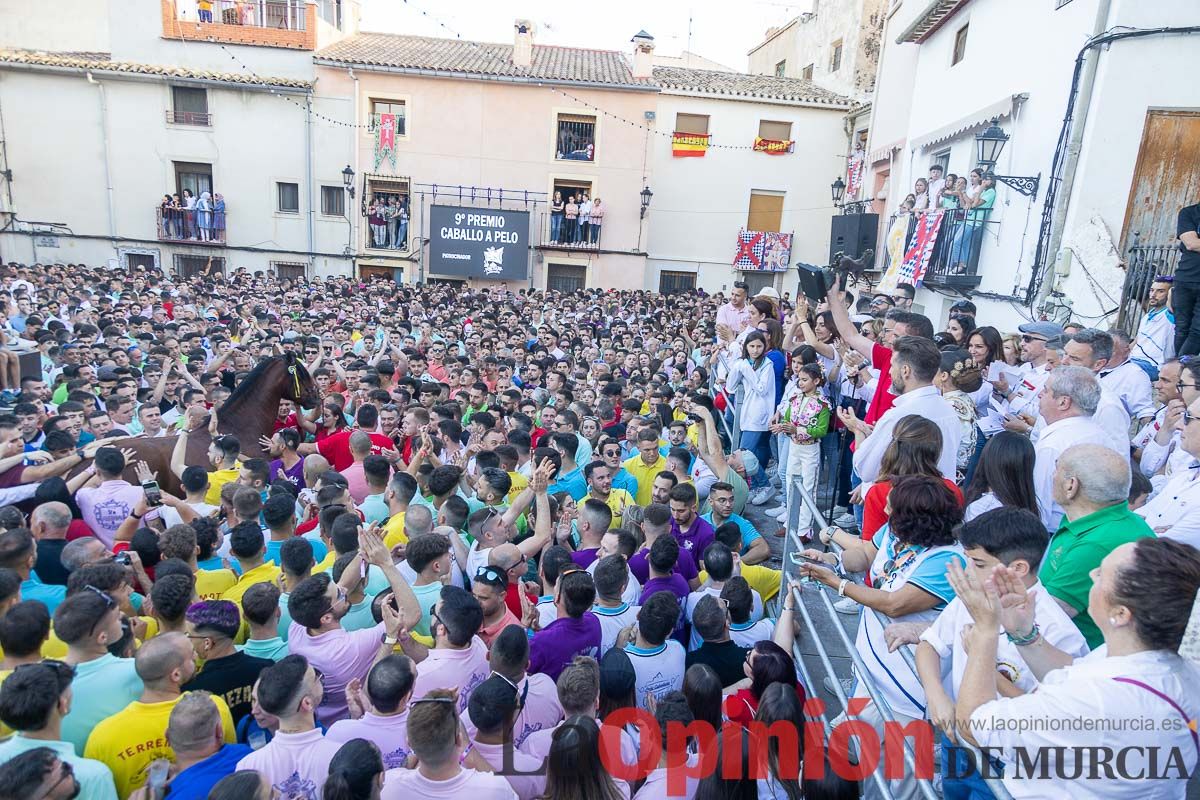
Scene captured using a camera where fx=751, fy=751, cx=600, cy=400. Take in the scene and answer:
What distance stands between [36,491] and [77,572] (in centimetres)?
196

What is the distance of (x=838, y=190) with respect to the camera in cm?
2219

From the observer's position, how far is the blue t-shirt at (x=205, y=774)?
8.46 feet

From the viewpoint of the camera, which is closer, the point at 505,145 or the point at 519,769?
the point at 519,769

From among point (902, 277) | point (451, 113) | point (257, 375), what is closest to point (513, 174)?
point (451, 113)

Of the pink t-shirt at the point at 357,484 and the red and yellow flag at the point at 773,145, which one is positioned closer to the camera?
the pink t-shirt at the point at 357,484

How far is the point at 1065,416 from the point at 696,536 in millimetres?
2258

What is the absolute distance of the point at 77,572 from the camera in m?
3.53

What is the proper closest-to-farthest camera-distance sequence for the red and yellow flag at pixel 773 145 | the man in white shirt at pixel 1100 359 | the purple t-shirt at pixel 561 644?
the purple t-shirt at pixel 561 644, the man in white shirt at pixel 1100 359, the red and yellow flag at pixel 773 145

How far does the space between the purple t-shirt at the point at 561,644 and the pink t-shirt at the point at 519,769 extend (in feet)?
1.85

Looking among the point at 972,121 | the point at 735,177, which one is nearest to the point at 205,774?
the point at 972,121

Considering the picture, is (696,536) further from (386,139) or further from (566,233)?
(386,139)

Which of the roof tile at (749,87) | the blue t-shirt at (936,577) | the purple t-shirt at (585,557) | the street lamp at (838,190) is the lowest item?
the purple t-shirt at (585,557)

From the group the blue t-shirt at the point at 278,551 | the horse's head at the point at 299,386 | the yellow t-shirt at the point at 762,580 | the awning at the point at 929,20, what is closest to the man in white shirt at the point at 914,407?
the yellow t-shirt at the point at 762,580

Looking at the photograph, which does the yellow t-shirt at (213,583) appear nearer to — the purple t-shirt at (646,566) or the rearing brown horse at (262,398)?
the purple t-shirt at (646,566)
